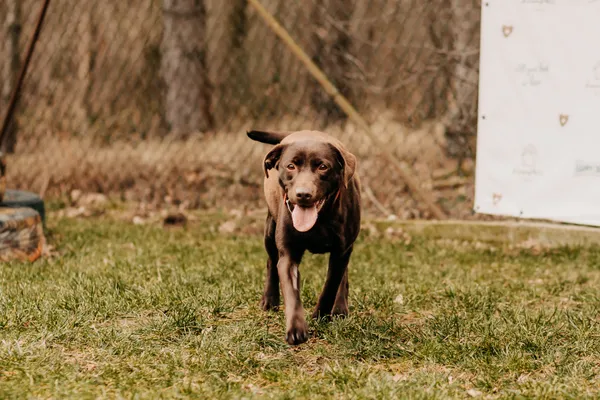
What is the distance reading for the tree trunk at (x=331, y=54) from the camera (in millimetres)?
9664

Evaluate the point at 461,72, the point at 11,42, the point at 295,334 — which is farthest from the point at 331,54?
the point at 295,334

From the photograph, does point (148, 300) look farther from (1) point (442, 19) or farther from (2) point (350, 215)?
(1) point (442, 19)

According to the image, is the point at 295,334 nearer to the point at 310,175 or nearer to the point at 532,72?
the point at 310,175

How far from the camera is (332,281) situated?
4145 millimetres

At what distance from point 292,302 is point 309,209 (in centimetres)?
43

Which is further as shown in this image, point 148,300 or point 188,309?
point 148,300

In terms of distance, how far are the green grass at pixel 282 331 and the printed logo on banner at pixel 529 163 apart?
705 mm

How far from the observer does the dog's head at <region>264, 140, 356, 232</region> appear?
144 inches

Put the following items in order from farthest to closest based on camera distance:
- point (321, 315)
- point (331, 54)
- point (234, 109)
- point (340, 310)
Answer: point (234, 109), point (331, 54), point (340, 310), point (321, 315)

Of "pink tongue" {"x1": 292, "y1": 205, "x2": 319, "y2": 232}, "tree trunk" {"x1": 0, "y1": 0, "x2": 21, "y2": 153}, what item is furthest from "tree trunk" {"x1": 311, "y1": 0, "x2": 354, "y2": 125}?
"pink tongue" {"x1": 292, "y1": 205, "x2": 319, "y2": 232}

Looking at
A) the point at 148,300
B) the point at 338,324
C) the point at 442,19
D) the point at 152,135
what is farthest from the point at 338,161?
the point at 152,135

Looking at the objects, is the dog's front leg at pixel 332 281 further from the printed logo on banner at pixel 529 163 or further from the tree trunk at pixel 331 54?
the tree trunk at pixel 331 54

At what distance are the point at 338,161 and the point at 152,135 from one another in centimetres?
640

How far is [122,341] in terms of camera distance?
3.81 m
